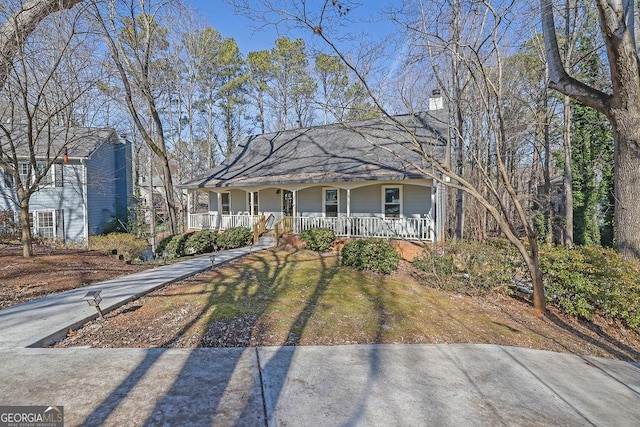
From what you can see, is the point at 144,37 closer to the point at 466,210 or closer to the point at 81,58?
the point at 81,58

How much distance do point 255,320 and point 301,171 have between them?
8.93 m

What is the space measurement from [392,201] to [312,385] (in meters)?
9.70

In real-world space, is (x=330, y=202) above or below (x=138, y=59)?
below

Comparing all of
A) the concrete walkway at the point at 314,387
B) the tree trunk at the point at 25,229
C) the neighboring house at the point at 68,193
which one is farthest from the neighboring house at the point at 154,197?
the concrete walkway at the point at 314,387

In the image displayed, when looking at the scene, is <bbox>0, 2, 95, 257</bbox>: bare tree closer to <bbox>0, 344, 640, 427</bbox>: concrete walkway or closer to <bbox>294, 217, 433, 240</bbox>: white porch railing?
<bbox>0, 344, 640, 427</bbox>: concrete walkway

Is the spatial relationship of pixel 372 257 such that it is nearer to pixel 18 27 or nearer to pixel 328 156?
pixel 328 156

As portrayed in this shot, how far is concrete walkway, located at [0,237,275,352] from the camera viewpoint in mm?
3920

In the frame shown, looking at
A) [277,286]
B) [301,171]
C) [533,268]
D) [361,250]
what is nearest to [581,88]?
[533,268]

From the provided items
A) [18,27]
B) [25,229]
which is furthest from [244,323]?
[18,27]

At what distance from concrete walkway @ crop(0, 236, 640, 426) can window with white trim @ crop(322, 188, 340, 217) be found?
30.6 ft

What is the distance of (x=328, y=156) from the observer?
44.4 feet

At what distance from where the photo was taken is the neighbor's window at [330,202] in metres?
13.2

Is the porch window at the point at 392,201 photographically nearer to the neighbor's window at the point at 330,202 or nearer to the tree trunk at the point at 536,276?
the neighbor's window at the point at 330,202

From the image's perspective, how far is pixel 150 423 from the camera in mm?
2449
